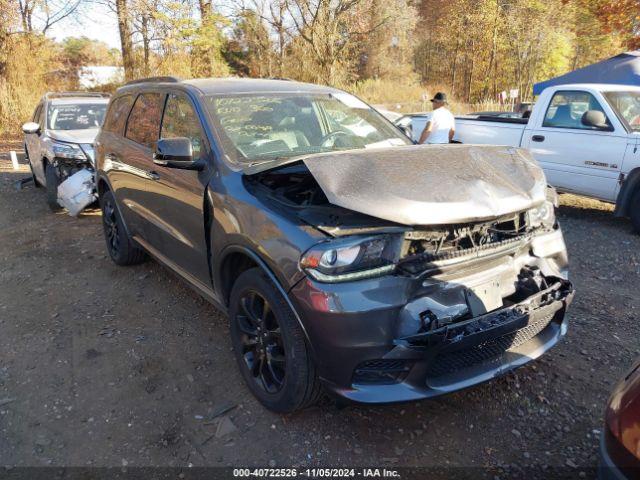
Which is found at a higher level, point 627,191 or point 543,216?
point 543,216

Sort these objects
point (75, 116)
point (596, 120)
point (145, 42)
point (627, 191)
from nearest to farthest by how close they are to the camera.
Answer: point (627, 191), point (596, 120), point (75, 116), point (145, 42)

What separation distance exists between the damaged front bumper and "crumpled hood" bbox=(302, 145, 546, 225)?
32cm

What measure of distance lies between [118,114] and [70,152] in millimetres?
3130

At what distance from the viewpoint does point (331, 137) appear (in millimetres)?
3631

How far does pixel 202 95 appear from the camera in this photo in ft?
11.3

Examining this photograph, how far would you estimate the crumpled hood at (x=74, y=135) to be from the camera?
296 inches

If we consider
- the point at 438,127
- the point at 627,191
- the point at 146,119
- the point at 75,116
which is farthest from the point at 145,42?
the point at 627,191

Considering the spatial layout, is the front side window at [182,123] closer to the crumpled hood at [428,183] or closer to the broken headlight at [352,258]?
the crumpled hood at [428,183]

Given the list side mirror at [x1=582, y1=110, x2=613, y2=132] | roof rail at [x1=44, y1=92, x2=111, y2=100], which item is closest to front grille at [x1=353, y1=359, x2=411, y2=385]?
side mirror at [x1=582, y1=110, x2=613, y2=132]

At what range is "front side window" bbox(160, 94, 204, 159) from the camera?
130 inches

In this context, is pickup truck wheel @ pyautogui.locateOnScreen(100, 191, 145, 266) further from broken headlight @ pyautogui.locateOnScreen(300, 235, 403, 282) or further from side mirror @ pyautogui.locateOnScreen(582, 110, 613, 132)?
side mirror @ pyautogui.locateOnScreen(582, 110, 613, 132)

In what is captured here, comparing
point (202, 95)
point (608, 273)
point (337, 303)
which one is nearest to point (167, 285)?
point (202, 95)

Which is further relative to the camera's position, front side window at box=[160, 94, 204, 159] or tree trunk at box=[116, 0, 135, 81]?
tree trunk at box=[116, 0, 135, 81]

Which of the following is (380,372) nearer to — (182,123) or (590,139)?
(182,123)
